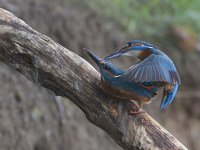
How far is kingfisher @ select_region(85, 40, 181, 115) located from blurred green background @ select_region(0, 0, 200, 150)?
3.51 ft

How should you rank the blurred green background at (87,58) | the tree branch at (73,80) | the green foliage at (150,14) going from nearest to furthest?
1. the tree branch at (73,80)
2. the blurred green background at (87,58)
3. the green foliage at (150,14)

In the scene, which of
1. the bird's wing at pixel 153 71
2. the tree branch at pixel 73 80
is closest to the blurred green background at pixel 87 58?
the tree branch at pixel 73 80

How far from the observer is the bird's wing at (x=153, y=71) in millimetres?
2059

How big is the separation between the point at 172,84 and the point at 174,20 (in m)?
3.32

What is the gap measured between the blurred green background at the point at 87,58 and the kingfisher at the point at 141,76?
1.07m

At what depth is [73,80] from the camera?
7.45 ft

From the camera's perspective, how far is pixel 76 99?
2.29 metres

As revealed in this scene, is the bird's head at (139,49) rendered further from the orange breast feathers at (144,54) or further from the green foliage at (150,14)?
the green foliage at (150,14)

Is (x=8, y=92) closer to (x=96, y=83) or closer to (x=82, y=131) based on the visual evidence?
(x=82, y=131)

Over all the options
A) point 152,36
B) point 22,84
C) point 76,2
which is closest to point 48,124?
point 22,84

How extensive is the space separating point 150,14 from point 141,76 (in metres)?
3.42

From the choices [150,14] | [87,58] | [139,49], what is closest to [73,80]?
[139,49]

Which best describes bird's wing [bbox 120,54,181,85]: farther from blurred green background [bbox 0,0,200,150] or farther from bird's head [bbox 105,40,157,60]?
blurred green background [bbox 0,0,200,150]

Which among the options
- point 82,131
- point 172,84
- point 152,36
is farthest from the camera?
point 152,36
